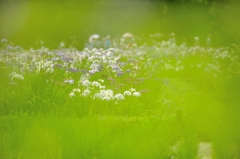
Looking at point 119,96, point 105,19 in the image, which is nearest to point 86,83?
point 119,96

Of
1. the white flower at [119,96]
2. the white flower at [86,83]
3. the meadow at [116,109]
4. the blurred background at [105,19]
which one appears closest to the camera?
the meadow at [116,109]

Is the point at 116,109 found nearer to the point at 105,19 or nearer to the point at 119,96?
the point at 119,96

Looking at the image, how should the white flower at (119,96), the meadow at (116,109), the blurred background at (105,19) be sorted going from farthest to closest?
the blurred background at (105,19) < the white flower at (119,96) < the meadow at (116,109)

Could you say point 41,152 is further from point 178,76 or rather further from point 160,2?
point 160,2

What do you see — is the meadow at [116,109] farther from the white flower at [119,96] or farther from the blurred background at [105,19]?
the blurred background at [105,19]

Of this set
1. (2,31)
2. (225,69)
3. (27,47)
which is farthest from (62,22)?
(225,69)

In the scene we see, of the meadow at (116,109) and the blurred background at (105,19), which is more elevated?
the blurred background at (105,19)

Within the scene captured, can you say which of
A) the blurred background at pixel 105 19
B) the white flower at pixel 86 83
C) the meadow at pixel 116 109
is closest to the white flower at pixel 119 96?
the meadow at pixel 116 109
